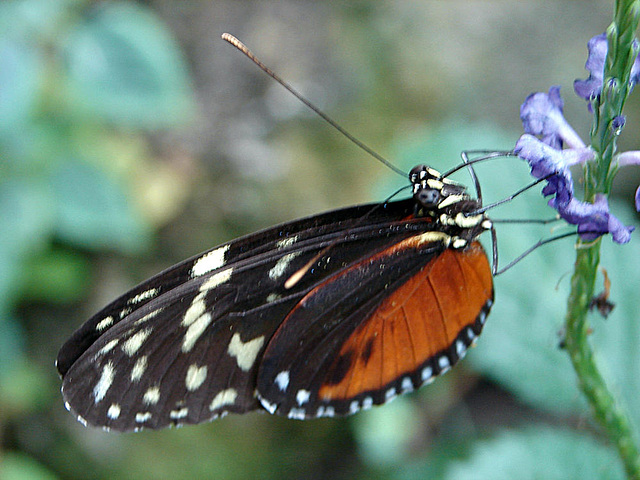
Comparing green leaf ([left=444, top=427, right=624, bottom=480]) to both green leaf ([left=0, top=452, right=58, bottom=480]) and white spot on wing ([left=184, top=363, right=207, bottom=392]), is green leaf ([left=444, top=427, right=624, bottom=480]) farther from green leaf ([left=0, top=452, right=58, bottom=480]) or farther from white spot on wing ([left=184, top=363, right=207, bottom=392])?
green leaf ([left=0, top=452, right=58, bottom=480])

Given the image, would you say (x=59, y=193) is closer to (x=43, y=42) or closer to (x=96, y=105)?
(x=96, y=105)

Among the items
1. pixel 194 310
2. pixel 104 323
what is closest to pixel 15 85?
pixel 104 323

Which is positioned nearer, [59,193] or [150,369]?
[150,369]

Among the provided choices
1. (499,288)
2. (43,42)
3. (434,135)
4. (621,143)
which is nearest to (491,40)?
(621,143)

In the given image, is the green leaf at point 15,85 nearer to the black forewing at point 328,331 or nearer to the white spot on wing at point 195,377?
the white spot on wing at point 195,377

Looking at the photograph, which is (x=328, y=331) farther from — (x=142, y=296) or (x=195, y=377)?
(x=142, y=296)

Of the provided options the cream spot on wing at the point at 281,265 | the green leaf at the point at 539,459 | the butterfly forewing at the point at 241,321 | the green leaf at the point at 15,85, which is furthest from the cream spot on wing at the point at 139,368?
the green leaf at the point at 15,85
